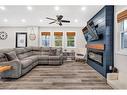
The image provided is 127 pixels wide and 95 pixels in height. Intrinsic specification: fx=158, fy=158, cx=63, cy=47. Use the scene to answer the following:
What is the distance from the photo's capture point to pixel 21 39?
11055mm

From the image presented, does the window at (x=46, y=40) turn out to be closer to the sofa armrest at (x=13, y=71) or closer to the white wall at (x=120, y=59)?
the sofa armrest at (x=13, y=71)

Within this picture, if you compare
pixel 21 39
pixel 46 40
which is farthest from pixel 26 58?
pixel 21 39

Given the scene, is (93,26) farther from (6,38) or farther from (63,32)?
(6,38)

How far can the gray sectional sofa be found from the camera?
4.46 metres

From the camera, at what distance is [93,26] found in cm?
612

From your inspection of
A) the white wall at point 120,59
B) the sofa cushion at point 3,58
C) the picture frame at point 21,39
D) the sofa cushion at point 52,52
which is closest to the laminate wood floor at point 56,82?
the white wall at point 120,59

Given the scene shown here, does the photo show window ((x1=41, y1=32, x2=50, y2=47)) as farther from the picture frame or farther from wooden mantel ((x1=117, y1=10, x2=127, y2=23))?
wooden mantel ((x1=117, y1=10, x2=127, y2=23))

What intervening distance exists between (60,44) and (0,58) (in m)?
6.55

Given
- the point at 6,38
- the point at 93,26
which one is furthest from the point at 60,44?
the point at 93,26

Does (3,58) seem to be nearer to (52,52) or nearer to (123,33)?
(123,33)

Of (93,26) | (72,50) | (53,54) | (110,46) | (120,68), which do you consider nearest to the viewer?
(120,68)

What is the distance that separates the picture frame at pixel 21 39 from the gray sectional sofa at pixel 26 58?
111 inches
